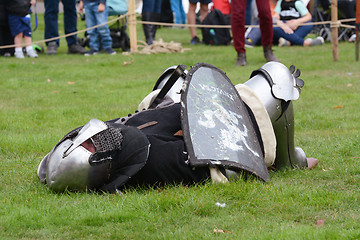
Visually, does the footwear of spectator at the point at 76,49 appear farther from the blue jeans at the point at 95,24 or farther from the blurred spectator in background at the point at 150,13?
the blurred spectator in background at the point at 150,13

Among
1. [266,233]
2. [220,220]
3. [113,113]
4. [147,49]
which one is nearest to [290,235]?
[266,233]

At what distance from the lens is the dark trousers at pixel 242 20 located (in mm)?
7938

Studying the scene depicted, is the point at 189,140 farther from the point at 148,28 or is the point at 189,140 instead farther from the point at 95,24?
the point at 148,28

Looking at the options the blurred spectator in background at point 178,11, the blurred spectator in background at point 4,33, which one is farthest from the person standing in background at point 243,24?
the blurred spectator in background at point 178,11

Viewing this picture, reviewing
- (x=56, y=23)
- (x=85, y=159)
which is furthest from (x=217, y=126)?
(x=56, y=23)

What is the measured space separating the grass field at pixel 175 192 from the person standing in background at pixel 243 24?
4.16 ft

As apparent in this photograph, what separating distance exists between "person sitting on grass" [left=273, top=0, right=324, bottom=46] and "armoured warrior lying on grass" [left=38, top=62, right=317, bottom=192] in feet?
27.5

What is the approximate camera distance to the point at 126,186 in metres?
3.12

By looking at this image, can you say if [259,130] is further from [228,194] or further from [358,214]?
[358,214]

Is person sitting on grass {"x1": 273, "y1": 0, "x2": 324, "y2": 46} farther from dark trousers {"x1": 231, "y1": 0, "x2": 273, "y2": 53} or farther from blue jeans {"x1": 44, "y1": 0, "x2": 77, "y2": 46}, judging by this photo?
blue jeans {"x1": 44, "y1": 0, "x2": 77, "y2": 46}

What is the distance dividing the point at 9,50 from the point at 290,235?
894 centimetres

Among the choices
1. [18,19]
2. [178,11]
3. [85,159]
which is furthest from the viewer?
[178,11]

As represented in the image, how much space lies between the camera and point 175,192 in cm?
295

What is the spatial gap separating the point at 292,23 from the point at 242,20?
3.96 meters
